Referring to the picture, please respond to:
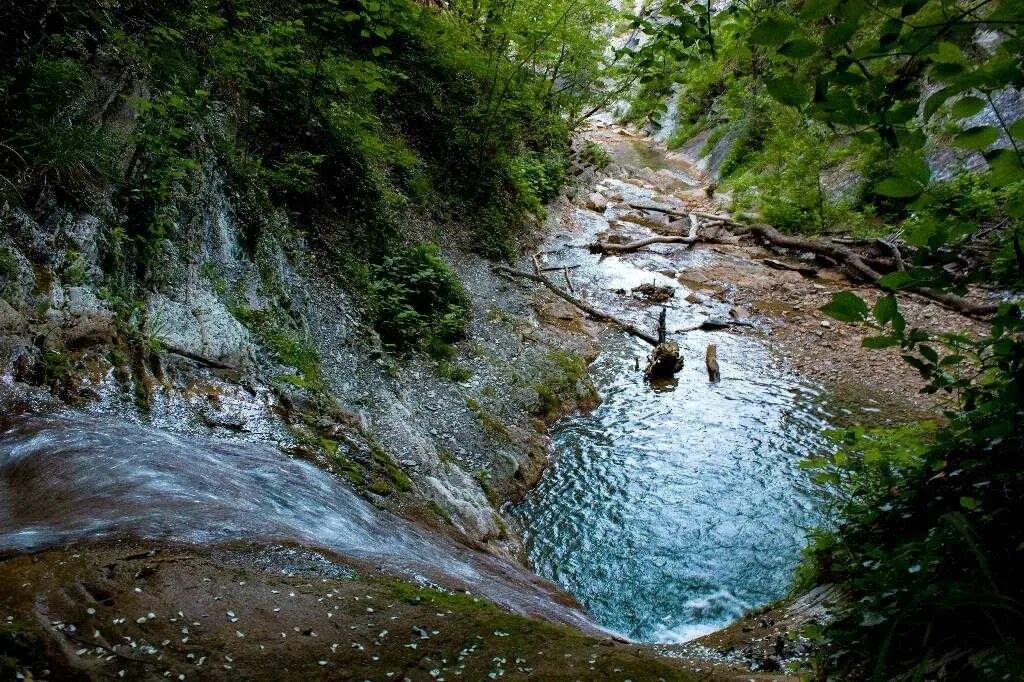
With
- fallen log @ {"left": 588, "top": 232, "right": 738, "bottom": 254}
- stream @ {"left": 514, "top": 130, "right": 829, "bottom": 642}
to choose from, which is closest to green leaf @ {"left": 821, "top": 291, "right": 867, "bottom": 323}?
stream @ {"left": 514, "top": 130, "right": 829, "bottom": 642}

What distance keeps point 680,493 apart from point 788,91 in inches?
273

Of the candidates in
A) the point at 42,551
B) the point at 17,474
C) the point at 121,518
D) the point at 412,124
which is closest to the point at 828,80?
the point at 42,551

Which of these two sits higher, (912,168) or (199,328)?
(912,168)

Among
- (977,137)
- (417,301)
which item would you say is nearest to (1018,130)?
(977,137)

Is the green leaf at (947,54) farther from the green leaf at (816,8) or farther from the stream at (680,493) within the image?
the stream at (680,493)

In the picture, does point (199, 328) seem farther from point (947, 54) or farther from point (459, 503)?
point (947, 54)

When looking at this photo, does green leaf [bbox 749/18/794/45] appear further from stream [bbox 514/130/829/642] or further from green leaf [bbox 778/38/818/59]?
stream [bbox 514/130/829/642]

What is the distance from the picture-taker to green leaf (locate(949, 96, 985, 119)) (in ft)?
4.08

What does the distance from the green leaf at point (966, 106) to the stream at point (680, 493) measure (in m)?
5.35

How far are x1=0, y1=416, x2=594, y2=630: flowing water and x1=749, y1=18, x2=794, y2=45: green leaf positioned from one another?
129 inches

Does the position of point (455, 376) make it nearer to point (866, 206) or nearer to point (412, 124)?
point (412, 124)

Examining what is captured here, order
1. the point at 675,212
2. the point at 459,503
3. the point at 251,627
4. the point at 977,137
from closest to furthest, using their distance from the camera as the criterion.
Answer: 1. the point at 977,137
2. the point at 251,627
3. the point at 459,503
4. the point at 675,212

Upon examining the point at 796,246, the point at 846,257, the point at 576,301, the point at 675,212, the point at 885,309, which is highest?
the point at 675,212

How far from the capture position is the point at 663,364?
10492mm
